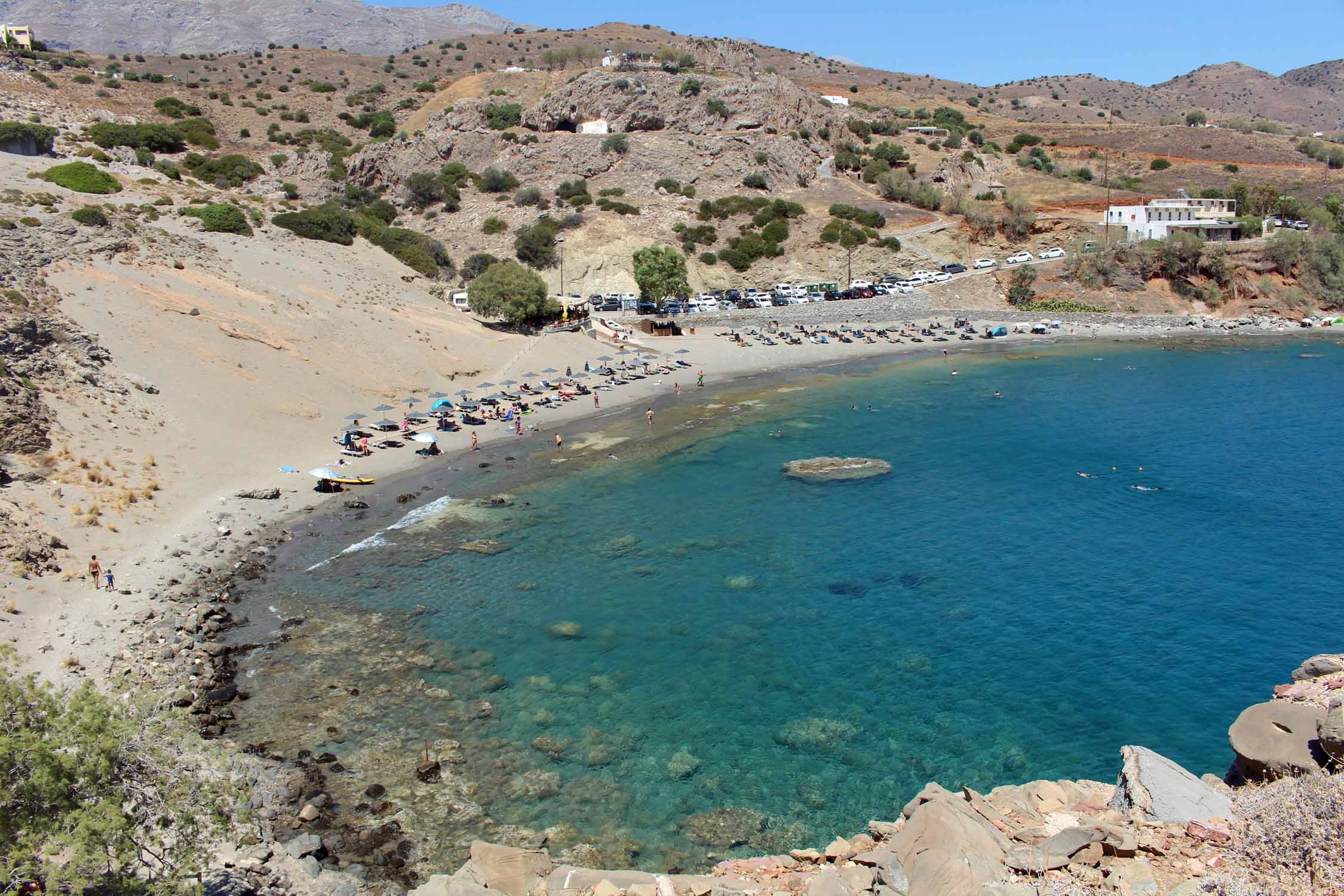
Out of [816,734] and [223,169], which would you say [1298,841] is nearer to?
[816,734]

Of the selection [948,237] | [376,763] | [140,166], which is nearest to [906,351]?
[948,237]

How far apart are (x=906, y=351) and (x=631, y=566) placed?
5138cm

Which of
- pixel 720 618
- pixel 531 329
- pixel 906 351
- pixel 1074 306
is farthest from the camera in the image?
pixel 1074 306

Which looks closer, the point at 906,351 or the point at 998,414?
the point at 998,414

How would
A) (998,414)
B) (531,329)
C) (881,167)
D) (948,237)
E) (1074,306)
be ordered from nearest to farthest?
(998,414), (531,329), (1074,306), (948,237), (881,167)

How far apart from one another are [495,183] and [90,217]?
52.3 metres

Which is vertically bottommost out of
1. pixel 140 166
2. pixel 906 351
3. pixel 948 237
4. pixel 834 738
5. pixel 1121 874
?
pixel 834 738

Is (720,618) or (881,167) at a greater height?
(881,167)

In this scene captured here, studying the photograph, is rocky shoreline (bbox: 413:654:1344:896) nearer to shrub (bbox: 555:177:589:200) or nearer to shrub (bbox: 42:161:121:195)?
shrub (bbox: 42:161:121:195)

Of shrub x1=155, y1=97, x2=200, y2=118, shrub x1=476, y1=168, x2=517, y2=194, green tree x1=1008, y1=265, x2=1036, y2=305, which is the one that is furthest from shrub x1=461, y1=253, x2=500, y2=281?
green tree x1=1008, y1=265, x2=1036, y2=305

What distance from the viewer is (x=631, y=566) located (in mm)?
33688

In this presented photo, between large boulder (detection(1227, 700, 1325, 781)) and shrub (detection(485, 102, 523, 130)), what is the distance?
372ft

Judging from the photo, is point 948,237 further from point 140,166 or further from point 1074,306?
point 140,166

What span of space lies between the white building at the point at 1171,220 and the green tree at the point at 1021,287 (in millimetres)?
14481
